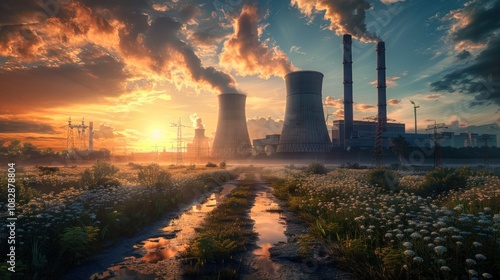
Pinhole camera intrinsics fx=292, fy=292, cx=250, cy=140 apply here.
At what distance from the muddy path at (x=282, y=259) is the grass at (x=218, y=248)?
0.31 meters

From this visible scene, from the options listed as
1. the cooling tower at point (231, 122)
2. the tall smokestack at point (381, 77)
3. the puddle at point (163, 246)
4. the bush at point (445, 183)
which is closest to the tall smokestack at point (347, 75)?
the tall smokestack at point (381, 77)

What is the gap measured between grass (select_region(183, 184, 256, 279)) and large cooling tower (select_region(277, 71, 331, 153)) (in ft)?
184

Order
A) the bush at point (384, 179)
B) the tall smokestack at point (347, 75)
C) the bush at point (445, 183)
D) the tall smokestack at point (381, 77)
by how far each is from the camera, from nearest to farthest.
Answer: the bush at point (445, 183) < the bush at point (384, 179) < the tall smokestack at point (381, 77) < the tall smokestack at point (347, 75)

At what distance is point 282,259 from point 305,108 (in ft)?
197

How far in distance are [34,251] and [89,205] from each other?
3.49 meters

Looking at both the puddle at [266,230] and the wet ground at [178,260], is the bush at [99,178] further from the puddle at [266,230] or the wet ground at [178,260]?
the puddle at [266,230]

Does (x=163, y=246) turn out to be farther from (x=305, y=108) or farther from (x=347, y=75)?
(x=347, y=75)

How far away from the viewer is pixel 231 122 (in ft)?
250

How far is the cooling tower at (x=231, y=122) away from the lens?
246 ft

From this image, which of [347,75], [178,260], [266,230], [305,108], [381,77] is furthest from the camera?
[347,75]

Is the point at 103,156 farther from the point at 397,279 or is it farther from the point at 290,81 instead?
the point at 397,279

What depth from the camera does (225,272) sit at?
5965 millimetres

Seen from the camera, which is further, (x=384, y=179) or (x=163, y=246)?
(x=384, y=179)

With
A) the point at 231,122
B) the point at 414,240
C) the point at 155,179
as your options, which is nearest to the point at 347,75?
the point at 231,122
